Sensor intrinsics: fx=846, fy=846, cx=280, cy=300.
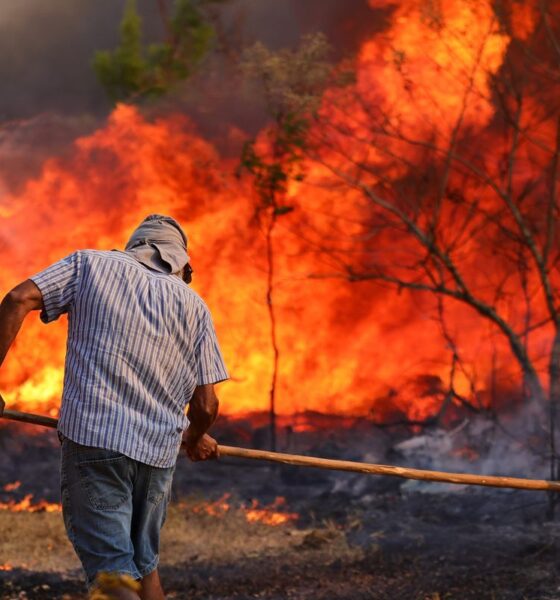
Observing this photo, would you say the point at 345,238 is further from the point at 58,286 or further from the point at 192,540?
the point at 58,286

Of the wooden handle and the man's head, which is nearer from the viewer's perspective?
the man's head

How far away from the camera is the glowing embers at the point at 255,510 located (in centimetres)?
820

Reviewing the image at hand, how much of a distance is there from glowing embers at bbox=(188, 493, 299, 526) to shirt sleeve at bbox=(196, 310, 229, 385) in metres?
4.63

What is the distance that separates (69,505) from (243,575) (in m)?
3.13

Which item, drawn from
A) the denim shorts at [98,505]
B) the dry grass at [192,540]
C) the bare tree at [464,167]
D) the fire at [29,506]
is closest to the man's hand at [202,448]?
the denim shorts at [98,505]

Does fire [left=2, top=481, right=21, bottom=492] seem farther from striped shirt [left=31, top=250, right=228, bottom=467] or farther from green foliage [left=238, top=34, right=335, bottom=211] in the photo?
striped shirt [left=31, top=250, right=228, bottom=467]

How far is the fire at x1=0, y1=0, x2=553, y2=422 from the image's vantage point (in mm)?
9672

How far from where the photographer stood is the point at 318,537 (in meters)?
7.18

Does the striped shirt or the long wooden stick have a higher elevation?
the striped shirt

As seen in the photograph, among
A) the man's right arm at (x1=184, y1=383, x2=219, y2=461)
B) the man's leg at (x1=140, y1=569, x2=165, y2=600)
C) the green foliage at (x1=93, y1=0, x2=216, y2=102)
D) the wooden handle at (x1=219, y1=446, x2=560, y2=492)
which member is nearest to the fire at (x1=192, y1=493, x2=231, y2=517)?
the wooden handle at (x1=219, y1=446, x2=560, y2=492)

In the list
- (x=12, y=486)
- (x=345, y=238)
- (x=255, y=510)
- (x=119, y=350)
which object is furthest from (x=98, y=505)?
(x=345, y=238)

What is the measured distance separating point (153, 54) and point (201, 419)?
1287 centimetres

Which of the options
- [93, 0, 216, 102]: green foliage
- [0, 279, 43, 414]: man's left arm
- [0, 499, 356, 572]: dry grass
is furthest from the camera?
[93, 0, 216, 102]: green foliage

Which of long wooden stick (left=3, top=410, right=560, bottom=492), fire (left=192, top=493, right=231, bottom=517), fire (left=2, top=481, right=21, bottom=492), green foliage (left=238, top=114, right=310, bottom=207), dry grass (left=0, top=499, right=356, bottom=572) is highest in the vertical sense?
green foliage (left=238, top=114, right=310, bottom=207)
